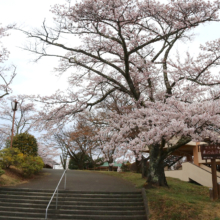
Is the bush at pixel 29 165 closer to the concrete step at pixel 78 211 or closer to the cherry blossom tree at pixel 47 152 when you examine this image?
the concrete step at pixel 78 211

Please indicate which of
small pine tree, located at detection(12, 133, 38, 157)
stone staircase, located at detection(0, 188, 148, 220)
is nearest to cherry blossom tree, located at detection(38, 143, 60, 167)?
small pine tree, located at detection(12, 133, 38, 157)

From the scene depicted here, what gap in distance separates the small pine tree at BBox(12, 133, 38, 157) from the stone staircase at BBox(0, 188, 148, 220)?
5.78m

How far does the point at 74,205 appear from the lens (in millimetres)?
9609

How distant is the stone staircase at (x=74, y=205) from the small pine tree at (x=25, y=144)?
578 cm

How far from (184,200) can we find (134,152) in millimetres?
2613

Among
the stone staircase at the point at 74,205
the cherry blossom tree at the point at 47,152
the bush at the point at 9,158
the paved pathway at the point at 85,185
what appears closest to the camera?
the stone staircase at the point at 74,205

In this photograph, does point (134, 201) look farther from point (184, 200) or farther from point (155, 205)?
point (184, 200)

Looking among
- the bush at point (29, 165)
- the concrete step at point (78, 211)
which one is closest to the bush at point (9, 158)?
the bush at point (29, 165)

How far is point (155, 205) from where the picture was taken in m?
9.02

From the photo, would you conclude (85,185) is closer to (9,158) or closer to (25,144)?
(9,158)

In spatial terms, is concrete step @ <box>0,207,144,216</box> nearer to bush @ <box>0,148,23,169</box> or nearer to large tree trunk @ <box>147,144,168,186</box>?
large tree trunk @ <box>147,144,168,186</box>

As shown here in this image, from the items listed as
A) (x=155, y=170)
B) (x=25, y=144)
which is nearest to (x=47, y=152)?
(x=25, y=144)

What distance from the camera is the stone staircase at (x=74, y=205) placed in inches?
347

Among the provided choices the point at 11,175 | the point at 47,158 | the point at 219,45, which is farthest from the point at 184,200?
the point at 47,158
